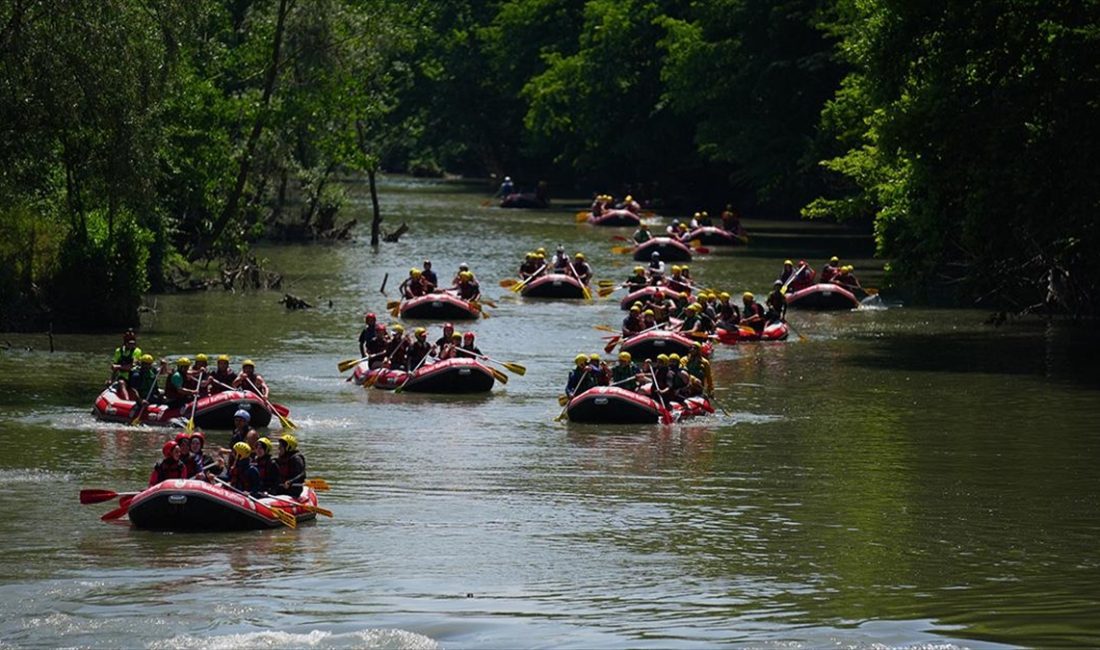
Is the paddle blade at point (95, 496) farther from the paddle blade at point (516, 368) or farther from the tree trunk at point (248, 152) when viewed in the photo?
the tree trunk at point (248, 152)

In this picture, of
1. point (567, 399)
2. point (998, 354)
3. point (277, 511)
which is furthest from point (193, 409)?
point (998, 354)

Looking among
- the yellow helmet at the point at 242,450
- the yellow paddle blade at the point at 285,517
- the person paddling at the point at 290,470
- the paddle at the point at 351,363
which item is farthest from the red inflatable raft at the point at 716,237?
the yellow paddle blade at the point at 285,517

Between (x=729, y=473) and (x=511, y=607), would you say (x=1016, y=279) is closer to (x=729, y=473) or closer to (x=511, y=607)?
(x=729, y=473)

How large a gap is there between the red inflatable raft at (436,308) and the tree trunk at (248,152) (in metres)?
6.12

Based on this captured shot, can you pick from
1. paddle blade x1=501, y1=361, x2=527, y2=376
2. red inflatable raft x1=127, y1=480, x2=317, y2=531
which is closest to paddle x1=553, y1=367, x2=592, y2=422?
paddle blade x1=501, y1=361, x2=527, y2=376

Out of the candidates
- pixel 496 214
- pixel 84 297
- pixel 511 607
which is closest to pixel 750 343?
pixel 84 297

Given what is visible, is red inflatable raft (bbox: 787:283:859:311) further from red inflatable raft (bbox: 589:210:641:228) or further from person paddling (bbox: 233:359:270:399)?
red inflatable raft (bbox: 589:210:641:228)

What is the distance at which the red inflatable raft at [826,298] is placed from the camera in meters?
55.9

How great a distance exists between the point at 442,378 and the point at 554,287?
61.5 ft

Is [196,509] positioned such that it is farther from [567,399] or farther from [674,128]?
[674,128]

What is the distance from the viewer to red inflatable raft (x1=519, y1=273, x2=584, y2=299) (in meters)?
58.8

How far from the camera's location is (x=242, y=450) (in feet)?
89.7

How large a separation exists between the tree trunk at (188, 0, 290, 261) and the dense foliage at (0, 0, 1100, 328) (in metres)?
0.09

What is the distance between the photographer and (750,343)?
1922 inches
